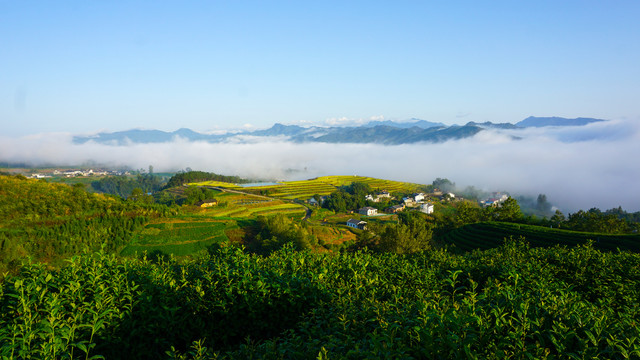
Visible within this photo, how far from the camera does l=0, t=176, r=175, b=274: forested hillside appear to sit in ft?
117

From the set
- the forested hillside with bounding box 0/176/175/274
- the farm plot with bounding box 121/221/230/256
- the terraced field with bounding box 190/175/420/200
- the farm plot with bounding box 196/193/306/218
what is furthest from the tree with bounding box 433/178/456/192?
the forested hillside with bounding box 0/176/175/274

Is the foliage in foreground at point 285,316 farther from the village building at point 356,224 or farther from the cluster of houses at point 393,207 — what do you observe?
the cluster of houses at point 393,207

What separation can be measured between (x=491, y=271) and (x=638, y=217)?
142 metres

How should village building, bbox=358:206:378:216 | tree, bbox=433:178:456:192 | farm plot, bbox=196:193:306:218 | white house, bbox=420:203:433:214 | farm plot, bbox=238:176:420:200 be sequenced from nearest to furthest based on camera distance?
farm plot, bbox=196:193:306:218
village building, bbox=358:206:378:216
white house, bbox=420:203:433:214
farm plot, bbox=238:176:420:200
tree, bbox=433:178:456:192

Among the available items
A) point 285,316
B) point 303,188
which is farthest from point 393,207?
point 285,316

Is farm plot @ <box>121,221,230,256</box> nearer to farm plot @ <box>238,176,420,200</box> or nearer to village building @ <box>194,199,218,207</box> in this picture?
village building @ <box>194,199,218,207</box>

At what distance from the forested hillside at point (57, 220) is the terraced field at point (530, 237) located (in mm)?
46089

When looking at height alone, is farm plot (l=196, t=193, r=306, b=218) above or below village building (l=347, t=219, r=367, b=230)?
above

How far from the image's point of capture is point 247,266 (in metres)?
7.70

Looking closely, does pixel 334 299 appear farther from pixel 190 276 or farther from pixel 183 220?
pixel 183 220

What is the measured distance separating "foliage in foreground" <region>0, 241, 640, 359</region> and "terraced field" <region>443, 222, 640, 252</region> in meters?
33.1

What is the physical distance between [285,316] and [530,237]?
45.0 meters

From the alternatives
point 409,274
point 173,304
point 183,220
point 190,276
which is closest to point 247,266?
point 190,276

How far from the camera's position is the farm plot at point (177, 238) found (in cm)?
4397
